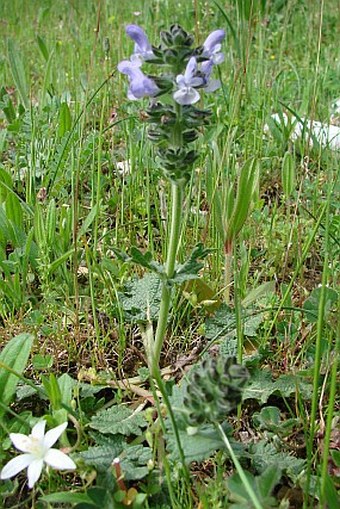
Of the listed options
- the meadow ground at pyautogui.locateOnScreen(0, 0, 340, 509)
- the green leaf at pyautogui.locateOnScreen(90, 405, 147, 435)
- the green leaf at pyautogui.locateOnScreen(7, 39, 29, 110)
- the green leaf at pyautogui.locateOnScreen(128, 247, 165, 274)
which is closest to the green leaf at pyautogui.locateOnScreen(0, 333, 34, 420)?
the meadow ground at pyautogui.locateOnScreen(0, 0, 340, 509)

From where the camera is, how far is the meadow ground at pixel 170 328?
110 cm

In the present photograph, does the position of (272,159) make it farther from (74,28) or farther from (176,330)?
(74,28)

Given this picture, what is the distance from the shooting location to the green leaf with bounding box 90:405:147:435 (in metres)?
1.26

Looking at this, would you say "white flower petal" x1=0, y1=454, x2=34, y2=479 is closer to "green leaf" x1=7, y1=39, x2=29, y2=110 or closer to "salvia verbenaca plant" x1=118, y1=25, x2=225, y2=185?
"salvia verbenaca plant" x1=118, y1=25, x2=225, y2=185

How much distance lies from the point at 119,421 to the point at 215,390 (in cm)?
35

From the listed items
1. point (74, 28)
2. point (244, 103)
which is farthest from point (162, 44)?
point (74, 28)

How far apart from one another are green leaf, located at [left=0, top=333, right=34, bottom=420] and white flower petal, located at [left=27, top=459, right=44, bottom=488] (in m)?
0.23

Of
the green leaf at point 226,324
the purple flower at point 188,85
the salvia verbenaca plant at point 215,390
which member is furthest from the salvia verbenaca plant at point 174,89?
the green leaf at point 226,324

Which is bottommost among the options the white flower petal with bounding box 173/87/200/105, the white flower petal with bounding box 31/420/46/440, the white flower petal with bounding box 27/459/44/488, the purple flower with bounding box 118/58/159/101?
the white flower petal with bounding box 27/459/44/488

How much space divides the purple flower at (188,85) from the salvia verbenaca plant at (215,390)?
1.46 feet

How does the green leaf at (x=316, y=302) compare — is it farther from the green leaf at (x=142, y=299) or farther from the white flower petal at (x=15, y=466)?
the white flower petal at (x=15, y=466)

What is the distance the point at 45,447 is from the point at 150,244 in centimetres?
77

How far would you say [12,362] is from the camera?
132cm

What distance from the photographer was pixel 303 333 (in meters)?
1.53
